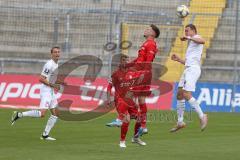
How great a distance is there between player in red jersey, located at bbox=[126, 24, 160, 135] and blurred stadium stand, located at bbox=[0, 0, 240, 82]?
557 inches

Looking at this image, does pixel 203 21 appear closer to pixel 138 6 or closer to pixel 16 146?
pixel 138 6

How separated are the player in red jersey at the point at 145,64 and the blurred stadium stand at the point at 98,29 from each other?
14.1 m

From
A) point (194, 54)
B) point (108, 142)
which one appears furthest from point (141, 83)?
point (108, 142)

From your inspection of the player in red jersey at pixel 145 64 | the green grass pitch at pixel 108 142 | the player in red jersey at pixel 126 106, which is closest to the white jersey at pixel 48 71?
the green grass pitch at pixel 108 142

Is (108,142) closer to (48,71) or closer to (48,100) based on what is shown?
(48,100)

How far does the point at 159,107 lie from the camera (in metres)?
29.0

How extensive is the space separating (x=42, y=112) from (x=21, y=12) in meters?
16.3

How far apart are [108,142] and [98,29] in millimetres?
18025

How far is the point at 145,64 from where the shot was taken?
17047 millimetres

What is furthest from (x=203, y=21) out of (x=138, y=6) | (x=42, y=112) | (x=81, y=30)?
(x=42, y=112)

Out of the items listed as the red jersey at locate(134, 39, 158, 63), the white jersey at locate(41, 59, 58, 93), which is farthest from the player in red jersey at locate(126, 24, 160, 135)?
the white jersey at locate(41, 59, 58, 93)

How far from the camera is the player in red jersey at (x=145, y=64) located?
1608 cm

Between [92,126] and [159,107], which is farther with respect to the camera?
[159,107]

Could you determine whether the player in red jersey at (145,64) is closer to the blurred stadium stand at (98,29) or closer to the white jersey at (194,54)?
the white jersey at (194,54)
